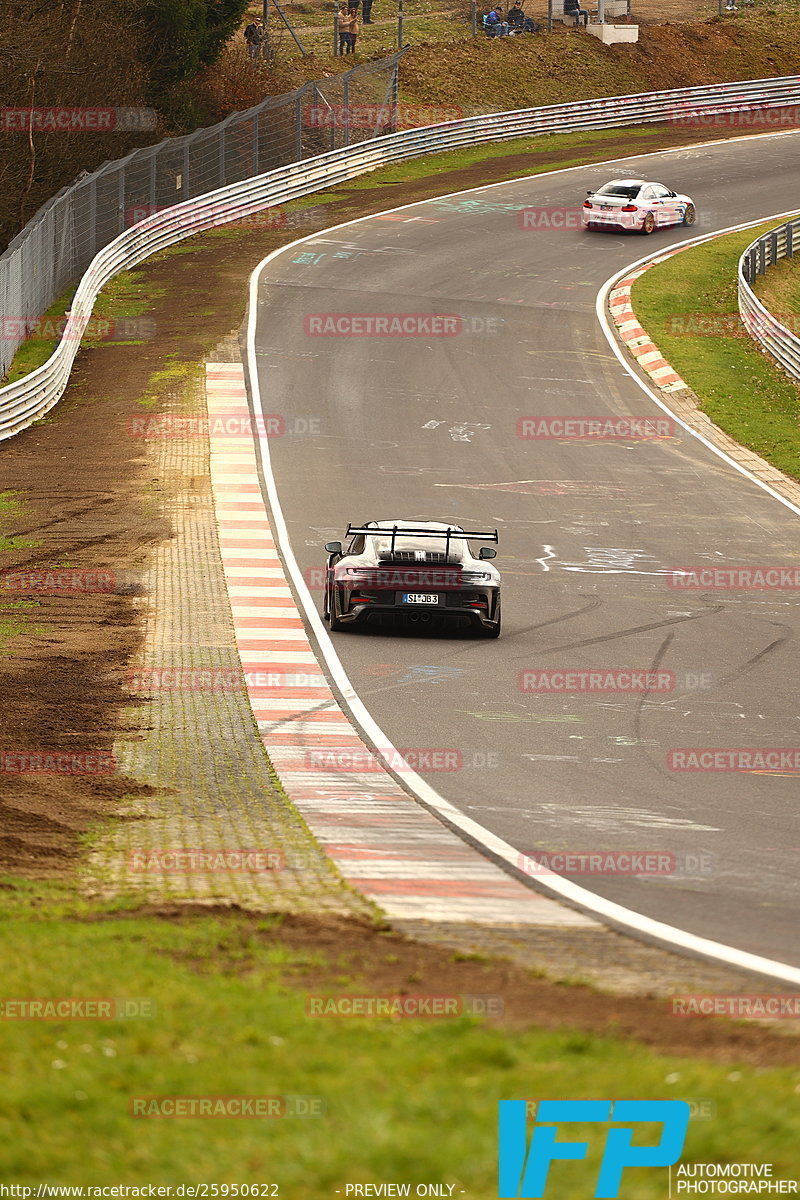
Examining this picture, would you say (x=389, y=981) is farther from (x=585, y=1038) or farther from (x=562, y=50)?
(x=562, y=50)

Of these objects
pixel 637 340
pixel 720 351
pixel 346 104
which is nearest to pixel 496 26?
pixel 346 104

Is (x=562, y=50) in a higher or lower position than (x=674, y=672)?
higher

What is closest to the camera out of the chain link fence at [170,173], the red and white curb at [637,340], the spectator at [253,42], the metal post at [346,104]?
the chain link fence at [170,173]

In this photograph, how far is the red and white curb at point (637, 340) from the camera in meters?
32.5

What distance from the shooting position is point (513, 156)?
53.6 meters

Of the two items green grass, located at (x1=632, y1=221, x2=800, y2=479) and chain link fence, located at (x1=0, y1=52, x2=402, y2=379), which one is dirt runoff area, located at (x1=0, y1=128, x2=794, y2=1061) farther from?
green grass, located at (x1=632, y1=221, x2=800, y2=479)

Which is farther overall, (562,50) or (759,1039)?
(562,50)

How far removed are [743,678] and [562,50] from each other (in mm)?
53397

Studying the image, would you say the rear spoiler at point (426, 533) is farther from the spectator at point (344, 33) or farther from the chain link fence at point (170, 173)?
the spectator at point (344, 33)

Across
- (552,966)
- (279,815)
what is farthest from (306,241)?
(552,966)

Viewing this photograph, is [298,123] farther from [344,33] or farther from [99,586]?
[99,586]

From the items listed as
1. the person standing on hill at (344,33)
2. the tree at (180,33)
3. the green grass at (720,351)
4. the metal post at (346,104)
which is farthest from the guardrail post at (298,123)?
the green grass at (720,351)

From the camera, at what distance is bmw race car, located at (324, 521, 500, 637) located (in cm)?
1619

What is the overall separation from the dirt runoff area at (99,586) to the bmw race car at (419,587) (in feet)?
8.37
